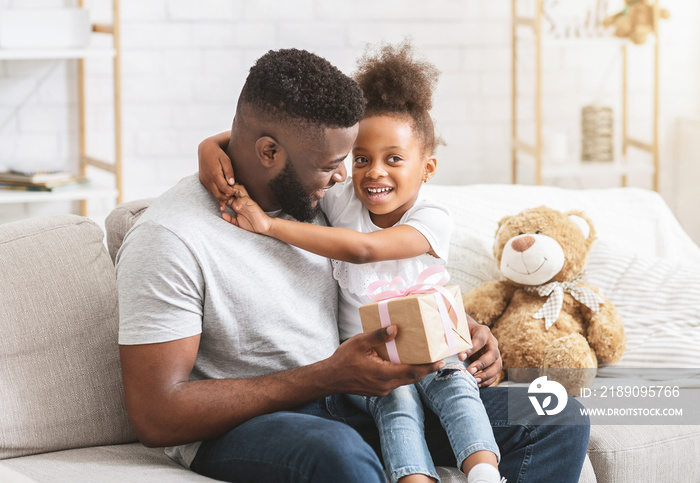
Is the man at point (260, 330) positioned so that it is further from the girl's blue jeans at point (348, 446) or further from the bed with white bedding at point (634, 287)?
the bed with white bedding at point (634, 287)

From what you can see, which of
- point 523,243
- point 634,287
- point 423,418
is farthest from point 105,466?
point 634,287

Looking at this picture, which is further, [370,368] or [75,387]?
[75,387]

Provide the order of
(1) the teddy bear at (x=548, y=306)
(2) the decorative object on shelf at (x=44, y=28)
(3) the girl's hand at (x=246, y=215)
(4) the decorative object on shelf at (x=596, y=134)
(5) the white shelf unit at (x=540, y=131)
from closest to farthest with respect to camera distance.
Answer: (3) the girl's hand at (x=246, y=215) < (1) the teddy bear at (x=548, y=306) < (2) the decorative object on shelf at (x=44, y=28) < (5) the white shelf unit at (x=540, y=131) < (4) the decorative object on shelf at (x=596, y=134)

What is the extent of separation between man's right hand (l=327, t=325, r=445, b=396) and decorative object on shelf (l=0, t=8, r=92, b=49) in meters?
1.95

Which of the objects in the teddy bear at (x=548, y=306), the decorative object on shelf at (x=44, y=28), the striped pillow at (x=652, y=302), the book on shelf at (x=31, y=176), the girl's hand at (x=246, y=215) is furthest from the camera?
the book on shelf at (x=31, y=176)

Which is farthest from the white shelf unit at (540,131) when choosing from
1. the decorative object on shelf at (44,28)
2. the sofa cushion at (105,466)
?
the sofa cushion at (105,466)

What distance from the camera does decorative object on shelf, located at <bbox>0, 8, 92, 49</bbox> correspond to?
2752 mm

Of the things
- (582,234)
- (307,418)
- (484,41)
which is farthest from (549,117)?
(307,418)

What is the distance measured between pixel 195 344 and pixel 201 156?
371mm

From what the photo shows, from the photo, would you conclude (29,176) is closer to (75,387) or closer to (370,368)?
(75,387)

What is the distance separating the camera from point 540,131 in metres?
3.33

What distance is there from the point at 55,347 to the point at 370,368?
2.07ft

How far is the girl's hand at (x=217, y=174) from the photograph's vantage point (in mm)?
1482

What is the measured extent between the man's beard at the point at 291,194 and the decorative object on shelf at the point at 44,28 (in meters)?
1.69
